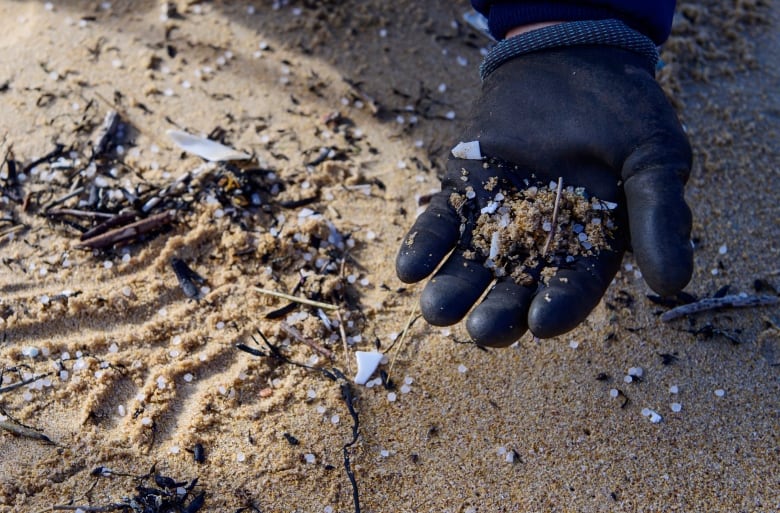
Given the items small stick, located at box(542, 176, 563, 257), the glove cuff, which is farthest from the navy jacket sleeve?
small stick, located at box(542, 176, 563, 257)

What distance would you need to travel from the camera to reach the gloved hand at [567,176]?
200cm

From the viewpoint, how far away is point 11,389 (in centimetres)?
233

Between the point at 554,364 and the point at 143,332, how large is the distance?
1495 millimetres

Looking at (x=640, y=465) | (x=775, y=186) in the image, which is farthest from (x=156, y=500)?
(x=775, y=186)

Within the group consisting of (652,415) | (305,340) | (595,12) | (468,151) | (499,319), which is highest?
(595,12)

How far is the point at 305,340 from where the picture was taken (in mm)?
2473

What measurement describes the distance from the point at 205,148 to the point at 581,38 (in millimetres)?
1598

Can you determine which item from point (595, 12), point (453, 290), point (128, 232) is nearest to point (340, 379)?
point (453, 290)

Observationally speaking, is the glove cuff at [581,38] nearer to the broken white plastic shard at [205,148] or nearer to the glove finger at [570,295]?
the glove finger at [570,295]

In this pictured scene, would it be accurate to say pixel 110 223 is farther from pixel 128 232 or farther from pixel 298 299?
pixel 298 299

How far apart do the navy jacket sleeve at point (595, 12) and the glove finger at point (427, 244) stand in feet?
3.34

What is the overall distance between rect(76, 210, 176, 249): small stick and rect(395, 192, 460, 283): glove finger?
3.55 feet

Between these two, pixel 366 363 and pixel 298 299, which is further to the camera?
pixel 298 299

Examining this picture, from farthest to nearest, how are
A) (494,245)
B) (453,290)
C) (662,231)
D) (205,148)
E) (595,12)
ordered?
1. (205,148)
2. (595,12)
3. (494,245)
4. (453,290)
5. (662,231)
